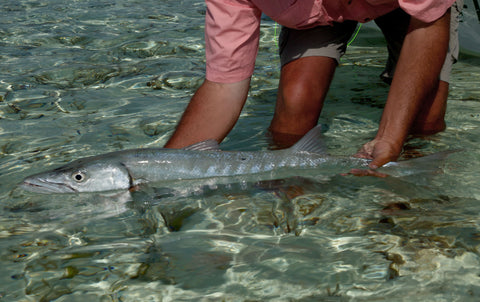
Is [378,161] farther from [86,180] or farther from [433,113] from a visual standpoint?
[86,180]

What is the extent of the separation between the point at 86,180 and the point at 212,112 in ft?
3.21

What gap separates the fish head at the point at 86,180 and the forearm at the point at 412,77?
1.72m

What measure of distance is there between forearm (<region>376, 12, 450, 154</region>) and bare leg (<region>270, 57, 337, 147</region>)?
715 mm

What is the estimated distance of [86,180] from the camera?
3432 millimetres

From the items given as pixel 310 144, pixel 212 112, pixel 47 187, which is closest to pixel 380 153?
pixel 310 144

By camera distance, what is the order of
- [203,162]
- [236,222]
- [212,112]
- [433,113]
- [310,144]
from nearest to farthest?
1. [236,222]
2. [203,162]
3. [310,144]
4. [212,112]
5. [433,113]

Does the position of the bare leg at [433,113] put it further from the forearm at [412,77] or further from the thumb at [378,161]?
the thumb at [378,161]

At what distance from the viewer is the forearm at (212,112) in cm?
381

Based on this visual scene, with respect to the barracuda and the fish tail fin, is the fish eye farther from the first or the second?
the fish tail fin

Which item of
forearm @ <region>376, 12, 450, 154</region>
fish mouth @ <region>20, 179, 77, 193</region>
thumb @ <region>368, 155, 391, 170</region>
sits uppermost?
forearm @ <region>376, 12, 450, 154</region>

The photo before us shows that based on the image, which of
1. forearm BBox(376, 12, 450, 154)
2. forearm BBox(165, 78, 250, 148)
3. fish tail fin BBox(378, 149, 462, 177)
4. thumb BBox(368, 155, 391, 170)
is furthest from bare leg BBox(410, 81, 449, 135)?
forearm BBox(165, 78, 250, 148)

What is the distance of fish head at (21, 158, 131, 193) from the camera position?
11.2 ft

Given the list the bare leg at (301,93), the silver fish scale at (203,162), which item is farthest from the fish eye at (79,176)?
the bare leg at (301,93)

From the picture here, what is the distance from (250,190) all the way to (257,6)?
4.01 ft
